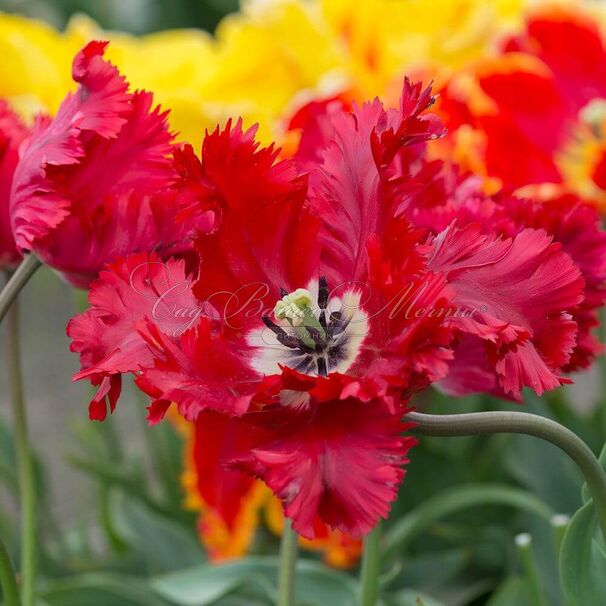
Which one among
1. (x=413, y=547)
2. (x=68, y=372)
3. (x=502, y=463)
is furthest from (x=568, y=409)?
(x=68, y=372)

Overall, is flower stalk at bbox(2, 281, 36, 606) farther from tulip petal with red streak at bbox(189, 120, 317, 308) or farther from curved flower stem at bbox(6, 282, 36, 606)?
tulip petal with red streak at bbox(189, 120, 317, 308)

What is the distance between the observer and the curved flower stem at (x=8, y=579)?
393 millimetres

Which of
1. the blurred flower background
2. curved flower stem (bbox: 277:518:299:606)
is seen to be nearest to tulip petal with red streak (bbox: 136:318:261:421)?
curved flower stem (bbox: 277:518:299:606)

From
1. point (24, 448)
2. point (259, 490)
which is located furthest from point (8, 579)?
point (259, 490)

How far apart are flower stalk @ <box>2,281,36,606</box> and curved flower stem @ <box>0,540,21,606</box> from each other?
7cm

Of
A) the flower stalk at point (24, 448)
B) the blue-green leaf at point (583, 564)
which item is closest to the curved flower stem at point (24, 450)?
the flower stalk at point (24, 448)

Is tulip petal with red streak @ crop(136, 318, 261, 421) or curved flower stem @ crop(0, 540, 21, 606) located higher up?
tulip petal with red streak @ crop(136, 318, 261, 421)

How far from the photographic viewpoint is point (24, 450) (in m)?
0.48

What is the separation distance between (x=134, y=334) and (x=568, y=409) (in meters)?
0.62

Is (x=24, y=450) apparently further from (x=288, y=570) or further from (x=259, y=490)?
(x=259, y=490)

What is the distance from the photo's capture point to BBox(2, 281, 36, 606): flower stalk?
0.47 metres

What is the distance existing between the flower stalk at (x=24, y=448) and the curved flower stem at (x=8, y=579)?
69mm

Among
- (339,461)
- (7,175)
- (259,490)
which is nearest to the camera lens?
(339,461)

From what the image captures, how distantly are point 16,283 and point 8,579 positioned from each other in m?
0.11
